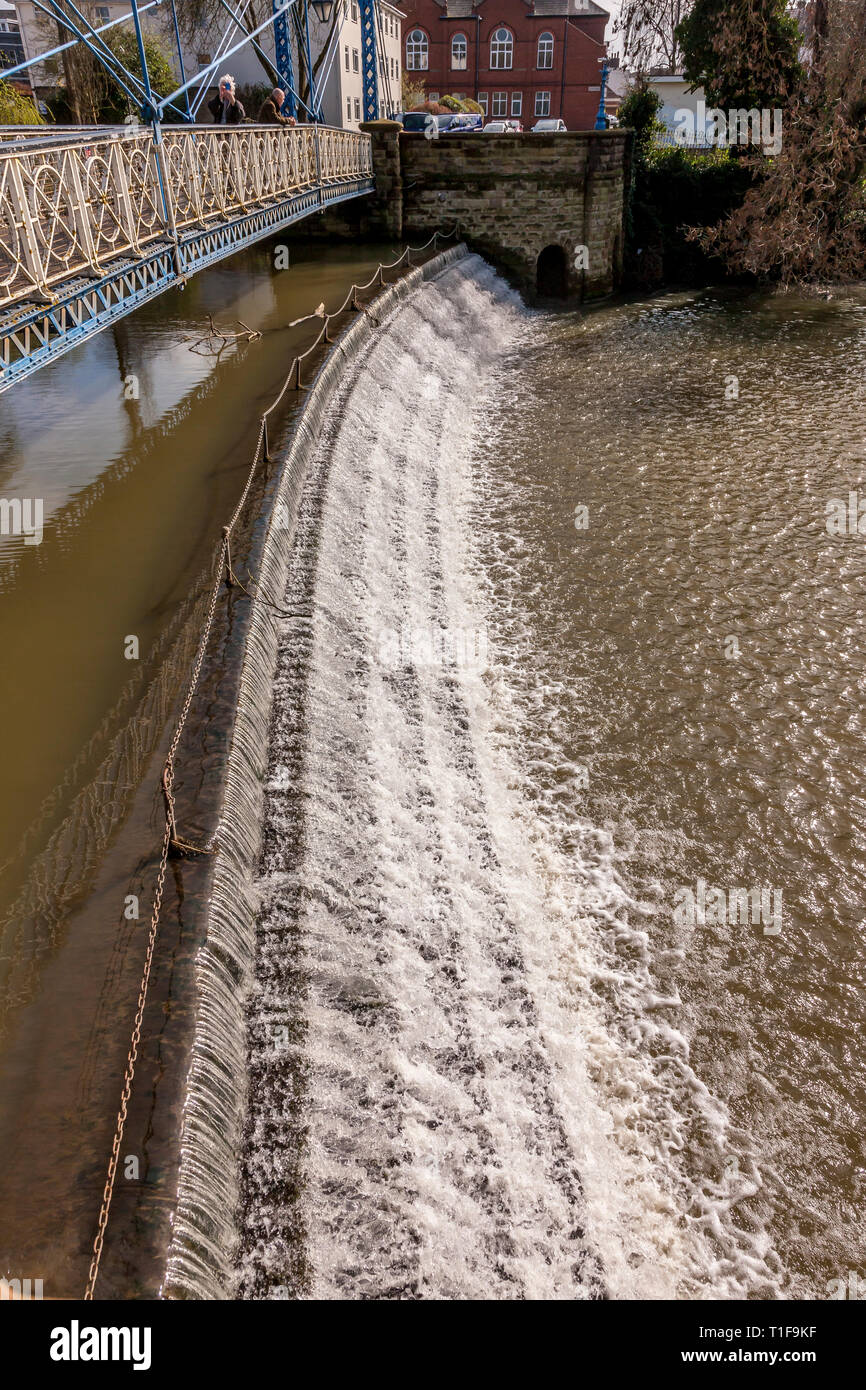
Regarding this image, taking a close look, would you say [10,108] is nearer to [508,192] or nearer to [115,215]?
[508,192]

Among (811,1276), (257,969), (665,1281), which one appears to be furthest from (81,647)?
(811,1276)

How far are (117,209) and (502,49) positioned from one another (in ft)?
171

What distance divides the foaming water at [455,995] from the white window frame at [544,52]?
52.9 metres

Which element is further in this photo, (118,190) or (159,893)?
(118,190)

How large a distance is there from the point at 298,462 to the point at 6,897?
235 inches

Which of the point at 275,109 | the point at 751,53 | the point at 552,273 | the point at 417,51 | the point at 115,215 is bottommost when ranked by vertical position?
the point at 115,215

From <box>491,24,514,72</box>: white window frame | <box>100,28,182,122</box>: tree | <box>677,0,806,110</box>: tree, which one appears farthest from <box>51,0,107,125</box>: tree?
<box>491,24,514,72</box>: white window frame

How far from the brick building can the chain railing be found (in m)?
42.6

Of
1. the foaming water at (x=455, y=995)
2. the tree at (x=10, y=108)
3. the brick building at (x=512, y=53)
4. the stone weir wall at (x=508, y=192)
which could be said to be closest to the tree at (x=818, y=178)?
the stone weir wall at (x=508, y=192)

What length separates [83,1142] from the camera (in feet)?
12.6

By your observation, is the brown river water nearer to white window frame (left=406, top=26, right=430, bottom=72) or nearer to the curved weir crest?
the curved weir crest

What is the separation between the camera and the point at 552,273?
80.8ft

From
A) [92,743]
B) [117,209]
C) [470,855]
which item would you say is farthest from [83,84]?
[470,855]
